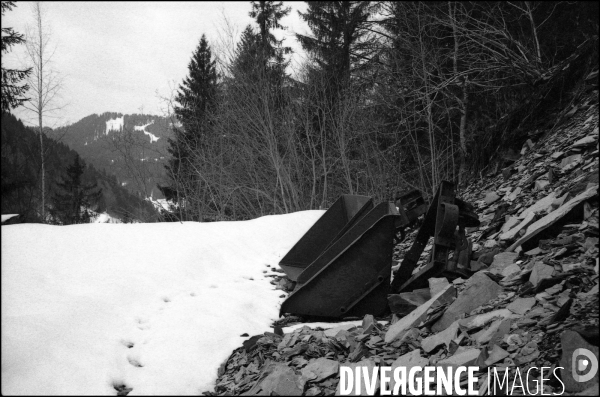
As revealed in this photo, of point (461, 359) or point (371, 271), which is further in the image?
point (371, 271)

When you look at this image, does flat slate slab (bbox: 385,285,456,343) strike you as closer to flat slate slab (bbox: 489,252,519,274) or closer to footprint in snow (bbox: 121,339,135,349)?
flat slate slab (bbox: 489,252,519,274)

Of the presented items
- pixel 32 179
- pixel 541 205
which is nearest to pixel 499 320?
pixel 541 205

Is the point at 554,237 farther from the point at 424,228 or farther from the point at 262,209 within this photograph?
the point at 262,209

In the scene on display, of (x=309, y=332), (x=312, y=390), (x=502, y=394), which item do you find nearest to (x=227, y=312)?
(x=309, y=332)

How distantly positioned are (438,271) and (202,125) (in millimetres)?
15143

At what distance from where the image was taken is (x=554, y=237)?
2.96m

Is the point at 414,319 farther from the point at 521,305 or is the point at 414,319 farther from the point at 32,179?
the point at 32,179

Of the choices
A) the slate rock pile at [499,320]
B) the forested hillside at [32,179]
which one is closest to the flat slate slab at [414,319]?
the slate rock pile at [499,320]

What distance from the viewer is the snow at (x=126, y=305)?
1278 mm

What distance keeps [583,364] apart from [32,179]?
2.56 metres

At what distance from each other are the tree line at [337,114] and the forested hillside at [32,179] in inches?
137

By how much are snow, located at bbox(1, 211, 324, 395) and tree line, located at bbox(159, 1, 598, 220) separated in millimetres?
Answer: 7215

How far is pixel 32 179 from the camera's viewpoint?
69.7 inches

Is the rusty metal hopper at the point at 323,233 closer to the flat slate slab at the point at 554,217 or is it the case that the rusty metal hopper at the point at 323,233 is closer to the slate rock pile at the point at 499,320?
the slate rock pile at the point at 499,320
